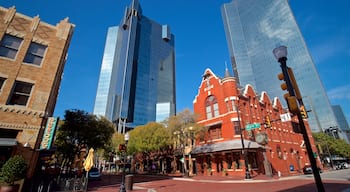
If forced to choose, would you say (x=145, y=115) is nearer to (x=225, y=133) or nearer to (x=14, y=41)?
(x=225, y=133)

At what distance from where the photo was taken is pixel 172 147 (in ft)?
131

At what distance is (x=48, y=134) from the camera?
12.6 m

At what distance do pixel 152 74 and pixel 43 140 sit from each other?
125849 millimetres

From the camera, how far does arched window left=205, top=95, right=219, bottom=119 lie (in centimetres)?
3269

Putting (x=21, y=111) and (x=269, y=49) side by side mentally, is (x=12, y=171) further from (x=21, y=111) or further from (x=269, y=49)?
(x=269, y=49)

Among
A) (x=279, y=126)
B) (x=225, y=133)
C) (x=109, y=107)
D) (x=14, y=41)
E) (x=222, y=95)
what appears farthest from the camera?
(x=109, y=107)

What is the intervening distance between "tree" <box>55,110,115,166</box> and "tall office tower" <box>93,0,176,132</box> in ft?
262

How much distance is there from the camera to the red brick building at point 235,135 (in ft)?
88.7

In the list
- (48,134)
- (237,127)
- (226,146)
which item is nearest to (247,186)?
(226,146)

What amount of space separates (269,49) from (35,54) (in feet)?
433

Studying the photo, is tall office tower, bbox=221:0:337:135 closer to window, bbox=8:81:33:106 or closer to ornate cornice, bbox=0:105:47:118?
ornate cornice, bbox=0:105:47:118

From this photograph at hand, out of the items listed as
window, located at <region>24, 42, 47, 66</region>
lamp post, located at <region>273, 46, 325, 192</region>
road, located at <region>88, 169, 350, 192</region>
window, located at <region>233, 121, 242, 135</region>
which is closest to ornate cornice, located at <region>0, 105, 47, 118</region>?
window, located at <region>24, 42, 47, 66</region>

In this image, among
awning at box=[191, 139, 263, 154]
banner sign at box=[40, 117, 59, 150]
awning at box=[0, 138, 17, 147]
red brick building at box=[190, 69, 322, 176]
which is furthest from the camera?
red brick building at box=[190, 69, 322, 176]

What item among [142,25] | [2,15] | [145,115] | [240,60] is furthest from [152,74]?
[2,15]
